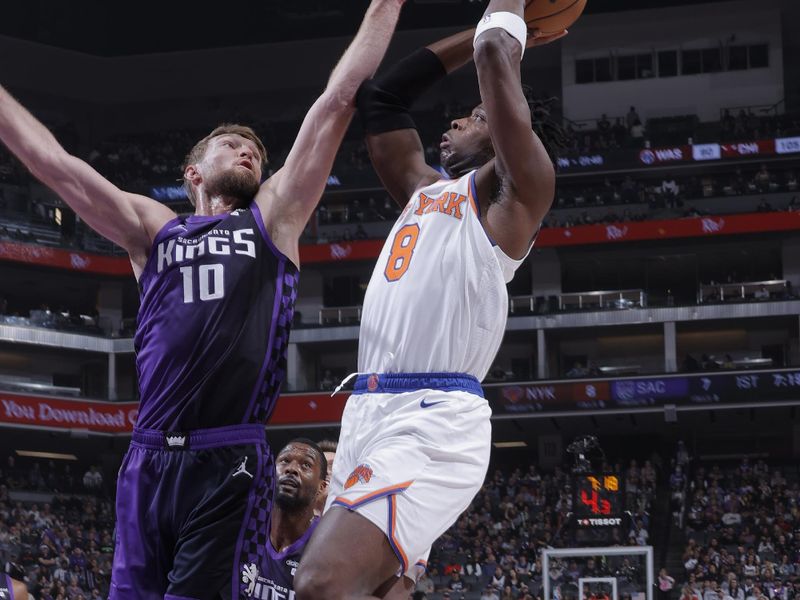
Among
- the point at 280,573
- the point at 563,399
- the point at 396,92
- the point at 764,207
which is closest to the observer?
the point at 396,92

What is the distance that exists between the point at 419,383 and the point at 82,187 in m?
1.49

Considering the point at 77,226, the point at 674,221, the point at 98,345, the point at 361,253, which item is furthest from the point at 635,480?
Result: the point at 77,226

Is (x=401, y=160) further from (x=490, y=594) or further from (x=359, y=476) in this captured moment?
(x=490, y=594)

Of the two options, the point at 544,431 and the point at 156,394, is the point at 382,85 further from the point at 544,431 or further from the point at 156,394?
the point at 544,431

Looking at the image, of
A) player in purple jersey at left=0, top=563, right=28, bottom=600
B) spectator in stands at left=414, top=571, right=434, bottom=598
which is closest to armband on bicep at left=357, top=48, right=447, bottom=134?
player in purple jersey at left=0, top=563, right=28, bottom=600

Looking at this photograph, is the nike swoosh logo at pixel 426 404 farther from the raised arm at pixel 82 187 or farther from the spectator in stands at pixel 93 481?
the spectator in stands at pixel 93 481

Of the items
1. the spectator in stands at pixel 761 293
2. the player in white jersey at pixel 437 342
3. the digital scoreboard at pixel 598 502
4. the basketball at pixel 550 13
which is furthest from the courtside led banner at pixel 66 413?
the player in white jersey at pixel 437 342

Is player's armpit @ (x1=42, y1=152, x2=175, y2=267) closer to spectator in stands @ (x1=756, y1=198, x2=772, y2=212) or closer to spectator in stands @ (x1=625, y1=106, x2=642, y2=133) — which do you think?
spectator in stands @ (x1=756, y1=198, x2=772, y2=212)

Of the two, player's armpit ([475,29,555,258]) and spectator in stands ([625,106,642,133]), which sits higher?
spectator in stands ([625,106,642,133])

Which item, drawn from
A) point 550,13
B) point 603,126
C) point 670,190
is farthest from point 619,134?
point 550,13

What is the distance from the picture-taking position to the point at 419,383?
14.6ft

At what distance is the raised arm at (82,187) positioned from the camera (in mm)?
4465

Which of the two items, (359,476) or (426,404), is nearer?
(359,476)

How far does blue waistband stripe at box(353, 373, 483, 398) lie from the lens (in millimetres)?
4457
